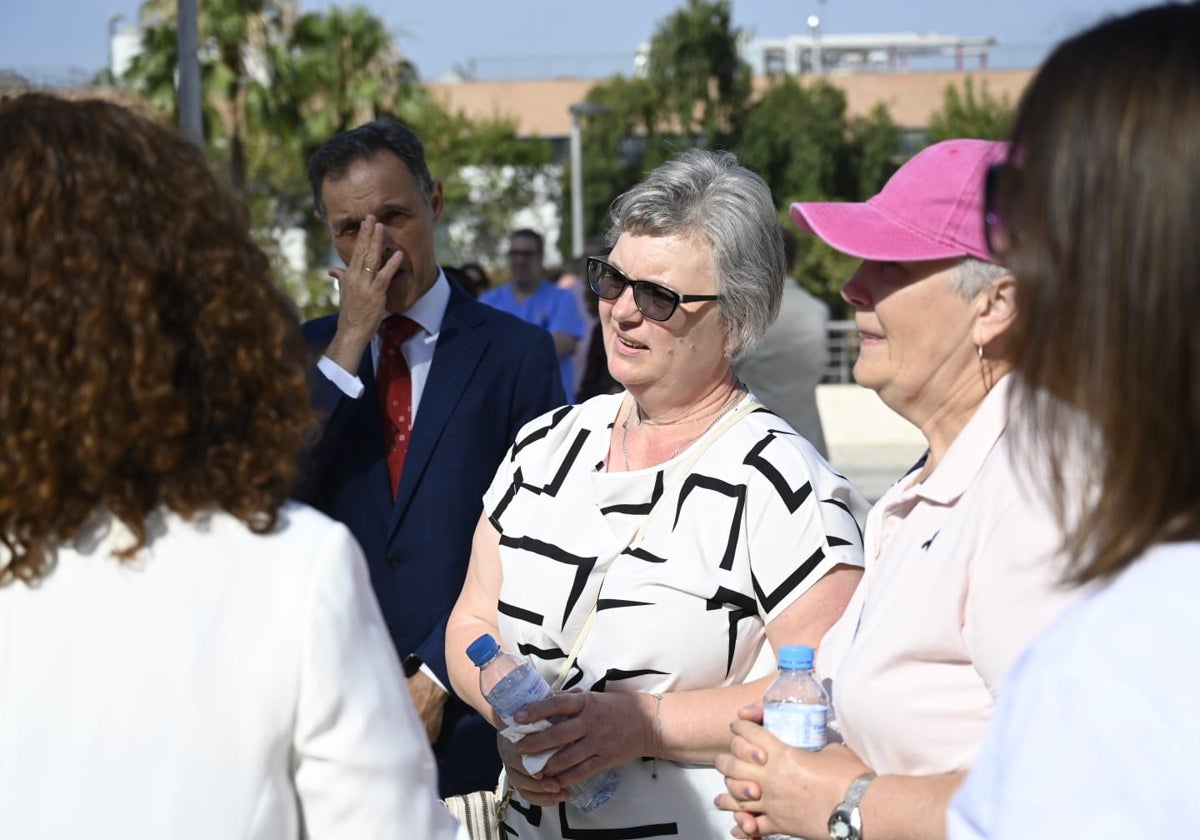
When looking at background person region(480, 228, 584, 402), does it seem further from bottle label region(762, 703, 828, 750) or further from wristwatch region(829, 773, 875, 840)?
wristwatch region(829, 773, 875, 840)

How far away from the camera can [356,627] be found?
5.19 ft

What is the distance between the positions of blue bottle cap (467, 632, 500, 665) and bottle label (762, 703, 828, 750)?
0.70m

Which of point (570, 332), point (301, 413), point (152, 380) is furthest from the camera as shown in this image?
point (570, 332)

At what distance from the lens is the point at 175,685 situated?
5.00ft

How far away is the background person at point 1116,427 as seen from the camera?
112 centimetres

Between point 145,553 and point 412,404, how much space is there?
1975mm

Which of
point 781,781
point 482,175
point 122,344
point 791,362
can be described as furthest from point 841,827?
point 482,175

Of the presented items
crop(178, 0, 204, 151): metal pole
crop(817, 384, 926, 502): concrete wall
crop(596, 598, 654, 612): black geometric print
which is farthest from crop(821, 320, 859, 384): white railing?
crop(596, 598, 654, 612): black geometric print

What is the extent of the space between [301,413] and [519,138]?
163ft

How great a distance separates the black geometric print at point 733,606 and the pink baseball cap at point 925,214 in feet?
2.33

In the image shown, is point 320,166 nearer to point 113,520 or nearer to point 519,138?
point 113,520

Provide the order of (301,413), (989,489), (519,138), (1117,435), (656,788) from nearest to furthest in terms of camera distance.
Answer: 1. (1117,435)
2. (301,413)
3. (989,489)
4. (656,788)
5. (519,138)

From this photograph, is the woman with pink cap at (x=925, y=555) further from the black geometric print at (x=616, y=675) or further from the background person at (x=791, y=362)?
the background person at (x=791, y=362)

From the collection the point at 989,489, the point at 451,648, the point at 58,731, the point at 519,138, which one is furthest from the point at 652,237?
the point at 519,138
